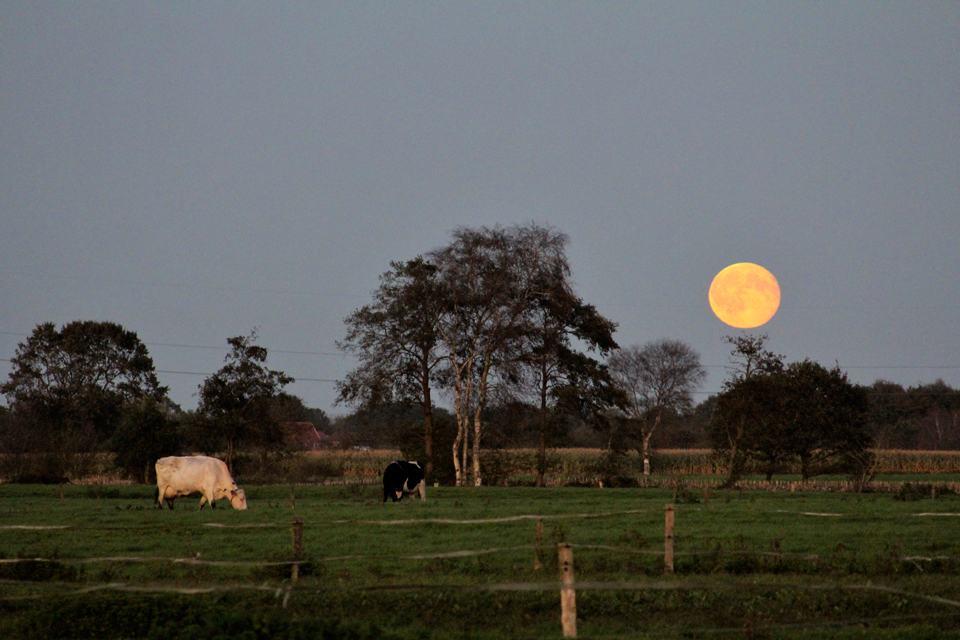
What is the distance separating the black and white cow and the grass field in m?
7.43

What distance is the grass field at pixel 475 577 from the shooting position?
32.3ft

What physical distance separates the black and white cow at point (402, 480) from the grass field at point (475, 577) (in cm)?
743

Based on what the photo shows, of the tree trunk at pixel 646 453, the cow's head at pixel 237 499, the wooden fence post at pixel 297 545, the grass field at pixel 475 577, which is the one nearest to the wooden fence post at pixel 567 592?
the grass field at pixel 475 577

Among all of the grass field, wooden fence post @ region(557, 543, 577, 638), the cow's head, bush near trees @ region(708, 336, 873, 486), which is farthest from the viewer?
bush near trees @ region(708, 336, 873, 486)

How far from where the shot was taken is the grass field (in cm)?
985

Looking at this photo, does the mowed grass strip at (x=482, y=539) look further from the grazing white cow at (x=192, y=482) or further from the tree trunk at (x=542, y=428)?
the tree trunk at (x=542, y=428)

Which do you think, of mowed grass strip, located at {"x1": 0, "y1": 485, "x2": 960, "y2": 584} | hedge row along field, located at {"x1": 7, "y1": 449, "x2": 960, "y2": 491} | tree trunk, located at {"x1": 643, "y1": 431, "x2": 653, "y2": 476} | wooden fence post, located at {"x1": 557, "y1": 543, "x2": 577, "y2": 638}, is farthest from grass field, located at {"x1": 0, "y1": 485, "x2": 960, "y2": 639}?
tree trunk, located at {"x1": 643, "y1": 431, "x2": 653, "y2": 476}

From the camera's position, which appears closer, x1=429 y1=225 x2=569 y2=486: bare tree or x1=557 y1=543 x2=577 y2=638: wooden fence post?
x1=557 y1=543 x2=577 y2=638: wooden fence post

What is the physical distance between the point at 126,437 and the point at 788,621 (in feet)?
146

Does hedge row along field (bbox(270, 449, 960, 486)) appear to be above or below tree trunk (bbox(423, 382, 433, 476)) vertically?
below

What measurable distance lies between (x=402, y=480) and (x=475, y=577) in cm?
1888

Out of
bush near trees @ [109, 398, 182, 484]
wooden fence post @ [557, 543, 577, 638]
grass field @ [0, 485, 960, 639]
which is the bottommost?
grass field @ [0, 485, 960, 639]

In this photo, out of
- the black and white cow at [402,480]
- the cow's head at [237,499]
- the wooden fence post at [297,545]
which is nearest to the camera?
the wooden fence post at [297,545]

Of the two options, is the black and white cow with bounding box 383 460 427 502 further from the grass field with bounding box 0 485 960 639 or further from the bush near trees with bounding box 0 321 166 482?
the bush near trees with bounding box 0 321 166 482
